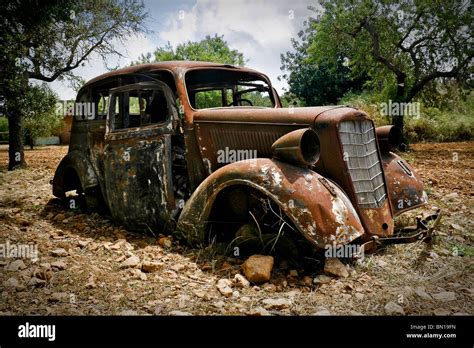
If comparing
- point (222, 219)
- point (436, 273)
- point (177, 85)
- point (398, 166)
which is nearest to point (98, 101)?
point (177, 85)

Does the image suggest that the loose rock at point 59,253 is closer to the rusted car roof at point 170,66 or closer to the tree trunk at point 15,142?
the rusted car roof at point 170,66

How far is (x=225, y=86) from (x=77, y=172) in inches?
85.4

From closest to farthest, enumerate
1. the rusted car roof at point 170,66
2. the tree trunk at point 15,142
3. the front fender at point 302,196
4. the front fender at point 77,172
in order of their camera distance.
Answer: the front fender at point 302,196 < the rusted car roof at point 170,66 < the front fender at point 77,172 < the tree trunk at point 15,142

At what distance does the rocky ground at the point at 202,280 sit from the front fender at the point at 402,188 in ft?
1.35

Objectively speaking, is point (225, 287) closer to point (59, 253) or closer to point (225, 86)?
point (59, 253)

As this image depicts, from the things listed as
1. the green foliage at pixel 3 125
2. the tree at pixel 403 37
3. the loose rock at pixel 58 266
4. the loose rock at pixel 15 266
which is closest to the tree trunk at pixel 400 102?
the tree at pixel 403 37

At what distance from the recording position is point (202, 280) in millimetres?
2963

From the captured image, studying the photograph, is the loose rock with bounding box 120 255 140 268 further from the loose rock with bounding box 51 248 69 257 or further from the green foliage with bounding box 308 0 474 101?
the green foliage with bounding box 308 0 474 101

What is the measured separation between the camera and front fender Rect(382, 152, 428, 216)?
153 inches

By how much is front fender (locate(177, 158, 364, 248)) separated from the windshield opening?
4.32 ft

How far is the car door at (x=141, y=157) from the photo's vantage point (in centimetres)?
385

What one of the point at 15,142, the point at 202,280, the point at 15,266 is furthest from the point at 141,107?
the point at 15,142

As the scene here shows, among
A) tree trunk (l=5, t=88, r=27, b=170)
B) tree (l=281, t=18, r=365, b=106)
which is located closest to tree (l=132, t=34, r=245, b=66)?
tree (l=281, t=18, r=365, b=106)
